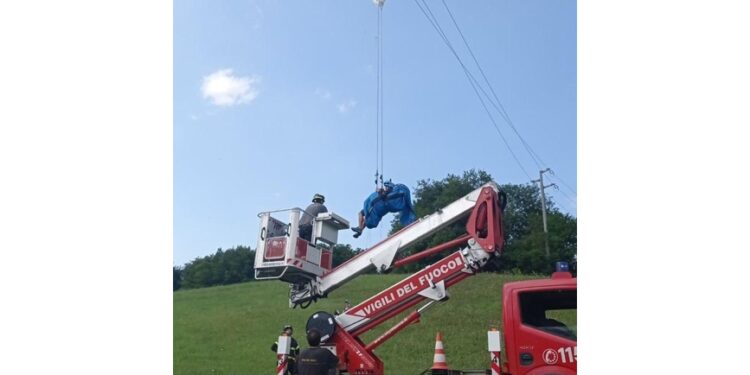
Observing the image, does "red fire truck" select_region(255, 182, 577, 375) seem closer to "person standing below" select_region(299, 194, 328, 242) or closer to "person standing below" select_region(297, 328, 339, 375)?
"person standing below" select_region(299, 194, 328, 242)

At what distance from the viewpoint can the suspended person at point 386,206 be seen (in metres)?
6.99

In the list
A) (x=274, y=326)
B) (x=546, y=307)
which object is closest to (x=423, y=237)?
(x=546, y=307)

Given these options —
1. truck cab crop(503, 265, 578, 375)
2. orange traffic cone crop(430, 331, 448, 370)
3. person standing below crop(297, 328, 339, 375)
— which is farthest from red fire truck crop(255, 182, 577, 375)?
person standing below crop(297, 328, 339, 375)

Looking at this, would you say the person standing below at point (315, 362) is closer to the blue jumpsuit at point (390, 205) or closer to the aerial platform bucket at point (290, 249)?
the aerial platform bucket at point (290, 249)

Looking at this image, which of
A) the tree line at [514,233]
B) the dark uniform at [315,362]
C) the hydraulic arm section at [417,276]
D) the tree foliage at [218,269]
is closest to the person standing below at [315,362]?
the dark uniform at [315,362]

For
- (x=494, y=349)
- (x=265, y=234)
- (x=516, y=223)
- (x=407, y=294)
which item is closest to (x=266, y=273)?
(x=265, y=234)

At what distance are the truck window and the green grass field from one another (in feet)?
7.49

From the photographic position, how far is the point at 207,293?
49.0ft

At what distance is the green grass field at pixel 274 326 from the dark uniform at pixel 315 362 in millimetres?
2230

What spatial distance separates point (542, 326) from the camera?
5.02 m

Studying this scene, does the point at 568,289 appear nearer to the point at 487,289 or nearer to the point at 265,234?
the point at 265,234

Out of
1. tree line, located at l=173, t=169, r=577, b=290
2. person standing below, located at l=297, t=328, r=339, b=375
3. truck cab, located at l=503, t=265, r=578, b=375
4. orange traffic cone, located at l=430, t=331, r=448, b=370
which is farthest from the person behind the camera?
tree line, located at l=173, t=169, r=577, b=290

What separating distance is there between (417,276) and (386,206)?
1.10 m

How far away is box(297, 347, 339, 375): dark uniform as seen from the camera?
16.3 feet
